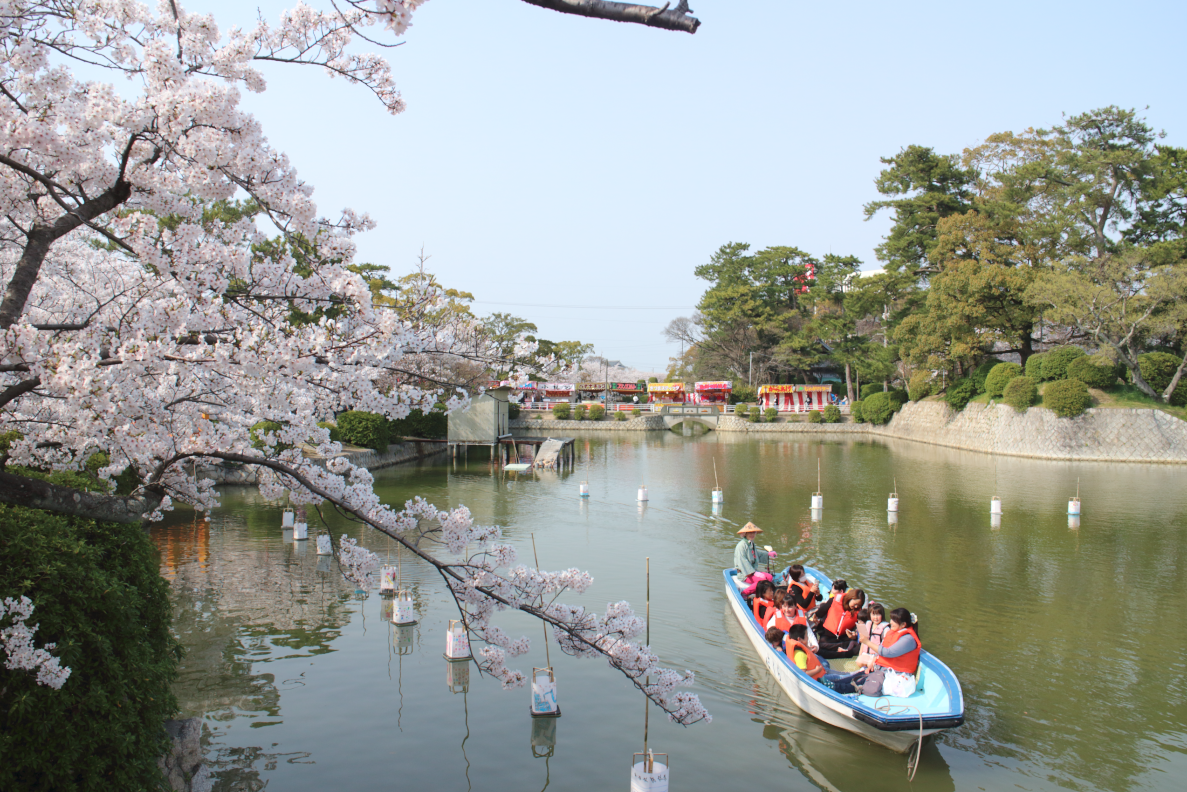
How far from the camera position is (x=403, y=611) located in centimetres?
982

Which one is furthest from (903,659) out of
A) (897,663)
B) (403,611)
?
(403,611)

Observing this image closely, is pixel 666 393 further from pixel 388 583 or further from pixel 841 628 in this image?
pixel 841 628

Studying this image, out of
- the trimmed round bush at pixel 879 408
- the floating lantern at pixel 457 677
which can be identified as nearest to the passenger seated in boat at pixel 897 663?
the floating lantern at pixel 457 677

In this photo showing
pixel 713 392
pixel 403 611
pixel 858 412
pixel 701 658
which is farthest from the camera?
pixel 713 392

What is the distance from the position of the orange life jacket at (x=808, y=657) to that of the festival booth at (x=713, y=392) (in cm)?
4767

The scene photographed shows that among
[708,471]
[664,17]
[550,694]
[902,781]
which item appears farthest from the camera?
[708,471]

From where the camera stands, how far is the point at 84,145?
12.1ft

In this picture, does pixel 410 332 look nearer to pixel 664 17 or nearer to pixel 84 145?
pixel 84 145

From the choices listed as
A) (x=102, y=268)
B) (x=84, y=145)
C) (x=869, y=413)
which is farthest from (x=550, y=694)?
(x=869, y=413)

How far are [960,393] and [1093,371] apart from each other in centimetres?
666

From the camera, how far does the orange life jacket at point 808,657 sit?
289 inches

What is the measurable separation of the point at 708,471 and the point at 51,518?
24790 mm

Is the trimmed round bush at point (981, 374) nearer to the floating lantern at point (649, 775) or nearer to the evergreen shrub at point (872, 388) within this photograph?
the evergreen shrub at point (872, 388)

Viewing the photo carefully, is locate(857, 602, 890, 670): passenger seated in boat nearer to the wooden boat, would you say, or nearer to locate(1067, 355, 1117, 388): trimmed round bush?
the wooden boat
